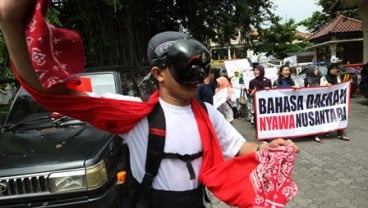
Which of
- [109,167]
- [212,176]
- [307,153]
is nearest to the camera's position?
[212,176]

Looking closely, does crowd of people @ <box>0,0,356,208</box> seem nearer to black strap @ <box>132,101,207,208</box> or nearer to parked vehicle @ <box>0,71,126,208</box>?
black strap @ <box>132,101,207,208</box>

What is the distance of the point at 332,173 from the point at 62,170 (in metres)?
4.30

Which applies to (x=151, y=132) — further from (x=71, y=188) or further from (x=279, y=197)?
(x=71, y=188)

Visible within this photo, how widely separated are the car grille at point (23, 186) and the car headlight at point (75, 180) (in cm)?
7

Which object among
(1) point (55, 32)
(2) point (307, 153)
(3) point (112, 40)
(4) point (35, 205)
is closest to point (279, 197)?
(1) point (55, 32)

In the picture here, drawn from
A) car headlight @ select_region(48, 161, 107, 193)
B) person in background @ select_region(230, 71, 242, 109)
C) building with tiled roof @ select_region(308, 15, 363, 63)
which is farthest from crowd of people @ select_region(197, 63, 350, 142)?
building with tiled roof @ select_region(308, 15, 363, 63)

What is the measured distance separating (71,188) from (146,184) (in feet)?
5.71

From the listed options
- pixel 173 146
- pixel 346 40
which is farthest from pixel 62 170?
pixel 346 40

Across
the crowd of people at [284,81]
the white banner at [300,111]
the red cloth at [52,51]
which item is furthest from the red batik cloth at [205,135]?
the white banner at [300,111]

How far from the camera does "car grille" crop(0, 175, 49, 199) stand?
365cm

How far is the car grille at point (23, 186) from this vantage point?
365 cm

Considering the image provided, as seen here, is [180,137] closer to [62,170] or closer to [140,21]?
[62,170]

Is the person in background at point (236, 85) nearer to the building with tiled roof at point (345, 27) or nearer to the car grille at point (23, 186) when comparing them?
the car grille at point (23, 186)

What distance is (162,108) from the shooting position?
214cm
